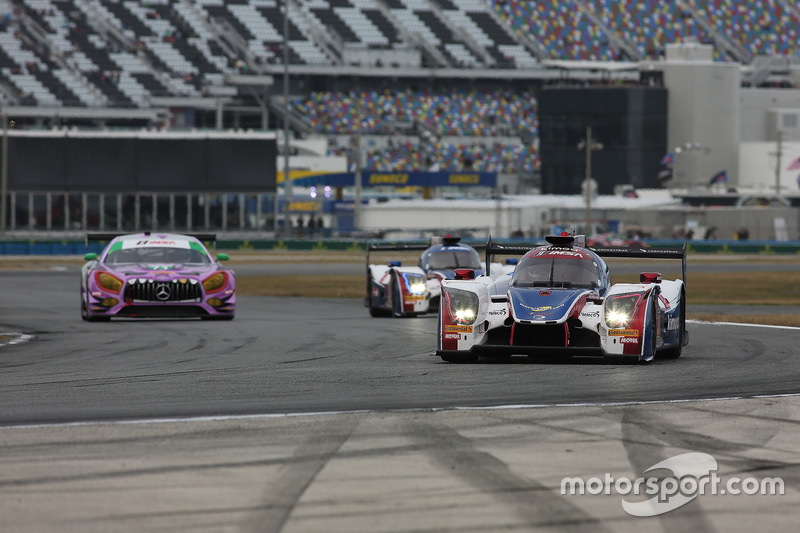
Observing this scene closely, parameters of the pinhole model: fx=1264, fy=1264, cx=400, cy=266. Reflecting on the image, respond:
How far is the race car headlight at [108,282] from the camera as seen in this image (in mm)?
18500

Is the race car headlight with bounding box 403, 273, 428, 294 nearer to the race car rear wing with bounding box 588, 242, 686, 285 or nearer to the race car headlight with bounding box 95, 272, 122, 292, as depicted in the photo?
the race car headlight with bounding box 95, 272, 122, 292

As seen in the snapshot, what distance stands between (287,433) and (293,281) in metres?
28.5

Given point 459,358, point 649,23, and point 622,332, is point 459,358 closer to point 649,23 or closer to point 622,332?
point 622,332

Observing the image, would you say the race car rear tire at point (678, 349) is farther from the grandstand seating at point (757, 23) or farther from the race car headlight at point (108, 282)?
the grandstand seating at point (757, 23)

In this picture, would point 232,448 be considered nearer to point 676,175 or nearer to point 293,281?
point 293,281

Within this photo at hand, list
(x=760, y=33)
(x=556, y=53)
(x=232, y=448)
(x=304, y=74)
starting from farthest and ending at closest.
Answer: (x=760, y=33) → (x=556, y=53) → (x=304, y=74) → (x=232, y=448)

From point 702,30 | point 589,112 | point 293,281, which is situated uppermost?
point 702,30

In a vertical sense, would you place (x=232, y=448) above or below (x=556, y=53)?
below

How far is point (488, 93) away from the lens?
84.2 m

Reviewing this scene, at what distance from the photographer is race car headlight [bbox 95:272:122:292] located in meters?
18.5

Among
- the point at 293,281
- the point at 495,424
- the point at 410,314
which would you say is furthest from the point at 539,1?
the point at 495,424

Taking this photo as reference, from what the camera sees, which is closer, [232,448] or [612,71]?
[232,448]

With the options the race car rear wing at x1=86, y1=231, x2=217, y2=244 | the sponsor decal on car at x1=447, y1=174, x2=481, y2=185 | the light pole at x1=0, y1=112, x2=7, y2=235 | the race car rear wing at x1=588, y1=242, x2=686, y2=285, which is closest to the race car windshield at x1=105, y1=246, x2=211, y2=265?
the race car rear wing at x1=86, y1=231, x2=217, y2=244

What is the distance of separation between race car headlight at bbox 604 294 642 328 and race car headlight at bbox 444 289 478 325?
1.27 metres
